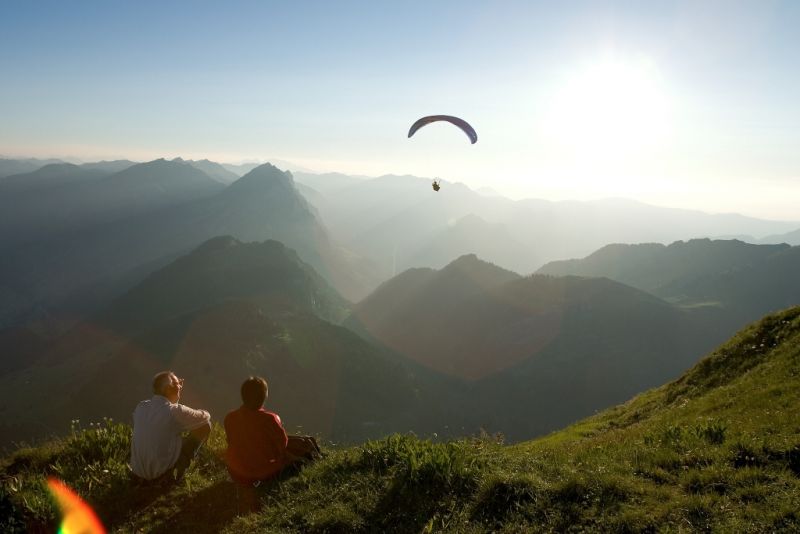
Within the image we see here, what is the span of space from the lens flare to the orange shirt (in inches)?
96.3

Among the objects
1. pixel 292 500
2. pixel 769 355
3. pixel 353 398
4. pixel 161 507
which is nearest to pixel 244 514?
pixel 292 500

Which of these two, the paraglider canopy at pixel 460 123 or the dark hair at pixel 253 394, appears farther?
the paraglider canopy at pixel 460 123

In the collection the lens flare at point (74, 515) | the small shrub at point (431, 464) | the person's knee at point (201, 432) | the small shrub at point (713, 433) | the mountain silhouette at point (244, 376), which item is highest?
the small shrub at point (713, 433)

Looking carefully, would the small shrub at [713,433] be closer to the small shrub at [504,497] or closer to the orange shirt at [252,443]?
the small shrub at [504,497]

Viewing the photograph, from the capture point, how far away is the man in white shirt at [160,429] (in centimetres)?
863

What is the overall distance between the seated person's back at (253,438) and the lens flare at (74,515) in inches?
96.3

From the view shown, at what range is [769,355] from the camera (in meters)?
16.2

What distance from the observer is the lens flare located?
744cm

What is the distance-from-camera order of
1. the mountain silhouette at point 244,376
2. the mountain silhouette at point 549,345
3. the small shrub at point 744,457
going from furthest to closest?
1. the mountain silhouette at point 549,345
2. the mountain silhouette at point 244,376
3. the small shrub at point 744,457

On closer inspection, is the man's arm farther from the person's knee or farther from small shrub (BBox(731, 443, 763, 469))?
small shrub (BBox(731, 443, 763, 469))

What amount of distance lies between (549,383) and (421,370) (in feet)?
160

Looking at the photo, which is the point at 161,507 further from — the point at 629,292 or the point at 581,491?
the point at 629,292

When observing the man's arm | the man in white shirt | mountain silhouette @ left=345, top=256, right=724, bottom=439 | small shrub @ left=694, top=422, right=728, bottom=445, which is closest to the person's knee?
the man's arm

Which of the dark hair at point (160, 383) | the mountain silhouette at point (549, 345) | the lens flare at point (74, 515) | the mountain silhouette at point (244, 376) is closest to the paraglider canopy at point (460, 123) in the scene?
the dark hair at point (160, 383)
